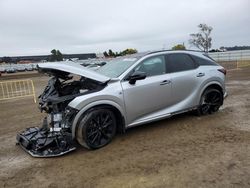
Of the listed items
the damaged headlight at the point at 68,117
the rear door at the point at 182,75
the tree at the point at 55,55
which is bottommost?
the damaged headlight at the point at 68,117

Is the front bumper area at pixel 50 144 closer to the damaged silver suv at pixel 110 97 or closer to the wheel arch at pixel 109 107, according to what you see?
the damaged silver suv at pixel 110 97

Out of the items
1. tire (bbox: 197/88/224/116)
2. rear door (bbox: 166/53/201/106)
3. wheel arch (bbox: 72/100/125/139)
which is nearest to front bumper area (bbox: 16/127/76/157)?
wheel arch (bbox: 72/100/125/139)

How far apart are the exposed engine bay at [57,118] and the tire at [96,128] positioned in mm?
221

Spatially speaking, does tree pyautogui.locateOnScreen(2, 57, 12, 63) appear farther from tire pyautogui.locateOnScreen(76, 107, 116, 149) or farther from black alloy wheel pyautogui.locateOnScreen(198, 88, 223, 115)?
tire pyautogui.locateOnScreen(76, 107, 116, 149)

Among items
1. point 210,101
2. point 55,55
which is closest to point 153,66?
point 210,101

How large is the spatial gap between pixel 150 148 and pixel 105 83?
143 cm

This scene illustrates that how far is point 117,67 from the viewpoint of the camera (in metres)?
6.02

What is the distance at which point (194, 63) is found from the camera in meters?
6.59

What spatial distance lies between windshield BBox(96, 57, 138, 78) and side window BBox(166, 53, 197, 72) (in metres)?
0.83

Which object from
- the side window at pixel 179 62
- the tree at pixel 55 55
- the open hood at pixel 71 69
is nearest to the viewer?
the open hood at pixel 71 69

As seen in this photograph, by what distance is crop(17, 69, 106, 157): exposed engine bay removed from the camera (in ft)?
16.1

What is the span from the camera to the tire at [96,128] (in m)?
4.80

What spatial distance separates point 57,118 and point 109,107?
37.7 inches

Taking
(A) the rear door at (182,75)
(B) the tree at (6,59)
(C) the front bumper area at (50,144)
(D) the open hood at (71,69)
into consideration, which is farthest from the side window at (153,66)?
(B) the tree at (6,59)
